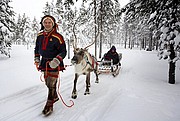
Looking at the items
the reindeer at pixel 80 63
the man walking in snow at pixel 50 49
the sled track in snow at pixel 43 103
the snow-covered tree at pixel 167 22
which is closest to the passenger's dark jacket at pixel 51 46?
the man walking in snow at pixel 50 49

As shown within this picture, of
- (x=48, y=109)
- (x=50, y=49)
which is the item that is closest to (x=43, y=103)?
(x=48, y=109)

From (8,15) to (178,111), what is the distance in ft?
61.3

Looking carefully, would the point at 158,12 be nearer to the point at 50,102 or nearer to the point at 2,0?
the point at 50,102

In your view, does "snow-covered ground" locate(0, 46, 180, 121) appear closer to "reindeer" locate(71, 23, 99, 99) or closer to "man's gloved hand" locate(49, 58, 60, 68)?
"reindeer" locate(71, 23, 99, 99)

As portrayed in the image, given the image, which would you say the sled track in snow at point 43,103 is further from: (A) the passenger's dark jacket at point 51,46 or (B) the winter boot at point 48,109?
(A) the passenger's dark jacket at point 51,46

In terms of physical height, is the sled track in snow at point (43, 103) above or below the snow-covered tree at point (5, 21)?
below

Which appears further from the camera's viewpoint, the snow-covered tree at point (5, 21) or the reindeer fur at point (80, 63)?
the snow-covered tree at point (5, 21)

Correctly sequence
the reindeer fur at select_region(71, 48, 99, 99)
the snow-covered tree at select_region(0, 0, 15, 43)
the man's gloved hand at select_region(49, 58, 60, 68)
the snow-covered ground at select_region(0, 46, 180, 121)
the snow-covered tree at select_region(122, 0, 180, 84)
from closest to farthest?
the man's gloved hand at select_region(49, 58, 60, 68) < the snow-covered ground at select_region(0, 46, 180, 121) < the reindeer fur at select_region(71, 48, 99, 99) < the snow-covered tree at select_region(122, 0, 180, 84) < the snow-covered tree at select_region(0, 0, 15, 43)

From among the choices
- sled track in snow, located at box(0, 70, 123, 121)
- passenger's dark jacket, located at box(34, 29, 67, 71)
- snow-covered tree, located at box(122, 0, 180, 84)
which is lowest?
sled track in snow, located at box(0, 70, 123, 121)

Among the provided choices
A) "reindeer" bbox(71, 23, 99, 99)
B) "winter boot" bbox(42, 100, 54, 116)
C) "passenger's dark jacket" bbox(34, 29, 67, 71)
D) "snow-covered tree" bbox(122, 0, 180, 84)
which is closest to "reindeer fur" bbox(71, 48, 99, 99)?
"reindeer" bbox(71, 23, 99, 99)

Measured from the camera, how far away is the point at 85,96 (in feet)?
19.7

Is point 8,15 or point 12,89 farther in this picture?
point 8,15

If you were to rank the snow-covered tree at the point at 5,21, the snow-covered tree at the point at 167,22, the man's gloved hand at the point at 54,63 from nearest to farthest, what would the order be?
the man's gloved hand at the point at 54,63 → the snow-covered tree at the point at 167,22 → the snow-covered tree at the point at 5,21

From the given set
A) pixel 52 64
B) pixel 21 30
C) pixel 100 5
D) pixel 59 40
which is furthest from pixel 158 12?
pixel 21 30
